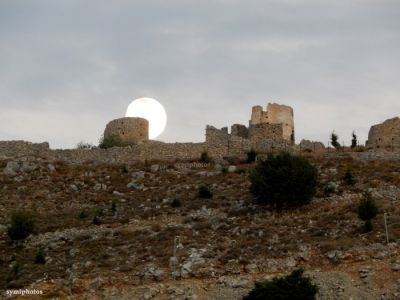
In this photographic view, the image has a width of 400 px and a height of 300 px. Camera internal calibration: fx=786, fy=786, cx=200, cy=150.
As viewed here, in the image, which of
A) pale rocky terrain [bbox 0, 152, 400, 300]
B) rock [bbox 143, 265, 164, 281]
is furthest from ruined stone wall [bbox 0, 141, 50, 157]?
rock [bbox 143, 265, 164, 281]

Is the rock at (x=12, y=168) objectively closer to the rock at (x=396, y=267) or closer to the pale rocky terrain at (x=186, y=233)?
the pale rocky terrain at (x=186, y=233)

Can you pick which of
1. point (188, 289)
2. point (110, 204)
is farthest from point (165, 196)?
point (188, 289)

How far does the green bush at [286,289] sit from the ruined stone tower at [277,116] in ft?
87.8

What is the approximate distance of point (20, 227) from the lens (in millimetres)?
27969

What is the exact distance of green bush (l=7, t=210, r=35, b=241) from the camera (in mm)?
27812

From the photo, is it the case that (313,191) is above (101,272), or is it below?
above

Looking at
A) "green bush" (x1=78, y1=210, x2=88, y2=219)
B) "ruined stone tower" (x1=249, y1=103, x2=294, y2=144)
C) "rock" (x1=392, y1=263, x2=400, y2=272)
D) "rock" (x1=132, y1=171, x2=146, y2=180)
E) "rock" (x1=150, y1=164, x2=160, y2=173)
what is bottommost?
"rock" (x1=392, y1=263, x2=400, y2=272)

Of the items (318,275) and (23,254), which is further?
(23,254)

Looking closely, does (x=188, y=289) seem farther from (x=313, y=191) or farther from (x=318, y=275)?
(x=313, y=191)

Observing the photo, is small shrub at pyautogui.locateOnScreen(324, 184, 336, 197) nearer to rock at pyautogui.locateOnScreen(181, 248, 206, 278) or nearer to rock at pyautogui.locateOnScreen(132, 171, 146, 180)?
rock at pyautogui.locateOnScreen(181, 248, 206, 278)

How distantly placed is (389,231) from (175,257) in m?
6.70

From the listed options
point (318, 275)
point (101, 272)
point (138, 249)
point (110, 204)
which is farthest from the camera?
point (110, 204)

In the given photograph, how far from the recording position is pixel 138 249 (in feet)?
84.7

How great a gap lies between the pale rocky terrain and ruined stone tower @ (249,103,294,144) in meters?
10.7
